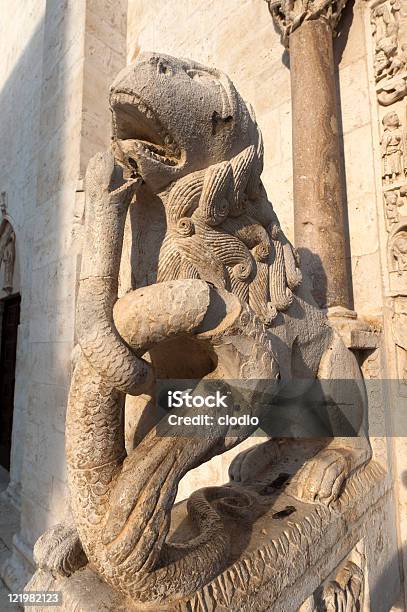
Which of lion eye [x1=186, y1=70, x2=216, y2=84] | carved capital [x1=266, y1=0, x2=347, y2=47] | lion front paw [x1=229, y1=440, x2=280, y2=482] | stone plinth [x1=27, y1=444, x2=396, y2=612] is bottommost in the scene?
stone plinth [x1=27, y1=444, x2=396, y2=612]

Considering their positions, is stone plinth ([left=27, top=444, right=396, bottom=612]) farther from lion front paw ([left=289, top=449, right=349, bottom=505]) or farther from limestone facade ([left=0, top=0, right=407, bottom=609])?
limestone facade ([left=0, top=0, right=407, bottom=609])

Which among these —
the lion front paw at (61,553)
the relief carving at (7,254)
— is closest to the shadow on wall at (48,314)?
the relief carving at (7,254)

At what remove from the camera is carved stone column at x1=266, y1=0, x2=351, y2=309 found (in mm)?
2066

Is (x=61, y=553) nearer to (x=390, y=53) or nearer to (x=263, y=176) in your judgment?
(x=263, y=176)

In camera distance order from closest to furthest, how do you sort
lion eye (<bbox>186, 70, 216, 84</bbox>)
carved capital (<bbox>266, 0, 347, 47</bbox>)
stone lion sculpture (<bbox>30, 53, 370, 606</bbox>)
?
stone lion sculpture (<bbox>30, 53, 370, 606</bbox>), lion eye (<bbox>186, 70, 216, 84</bbox>), carved capital (<bbox>266, 0, 347, 47</bbox>)

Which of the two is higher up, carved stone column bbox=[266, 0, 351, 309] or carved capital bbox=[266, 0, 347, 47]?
carved capital bbox=[266, 0, 347, 47]

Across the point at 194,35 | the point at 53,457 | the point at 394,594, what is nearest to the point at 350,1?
the point at 194,35

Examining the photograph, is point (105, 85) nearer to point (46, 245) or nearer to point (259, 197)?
point (46, 245)

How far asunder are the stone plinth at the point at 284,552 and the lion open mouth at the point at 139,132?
3.30 feet

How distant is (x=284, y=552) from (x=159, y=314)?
2.35 ft

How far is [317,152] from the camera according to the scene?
215 cm

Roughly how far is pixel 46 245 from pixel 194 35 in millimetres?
2239

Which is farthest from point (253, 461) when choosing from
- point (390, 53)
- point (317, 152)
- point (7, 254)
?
point (7, 254)

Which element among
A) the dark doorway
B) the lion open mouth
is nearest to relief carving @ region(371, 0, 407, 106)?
the lion open mouth
